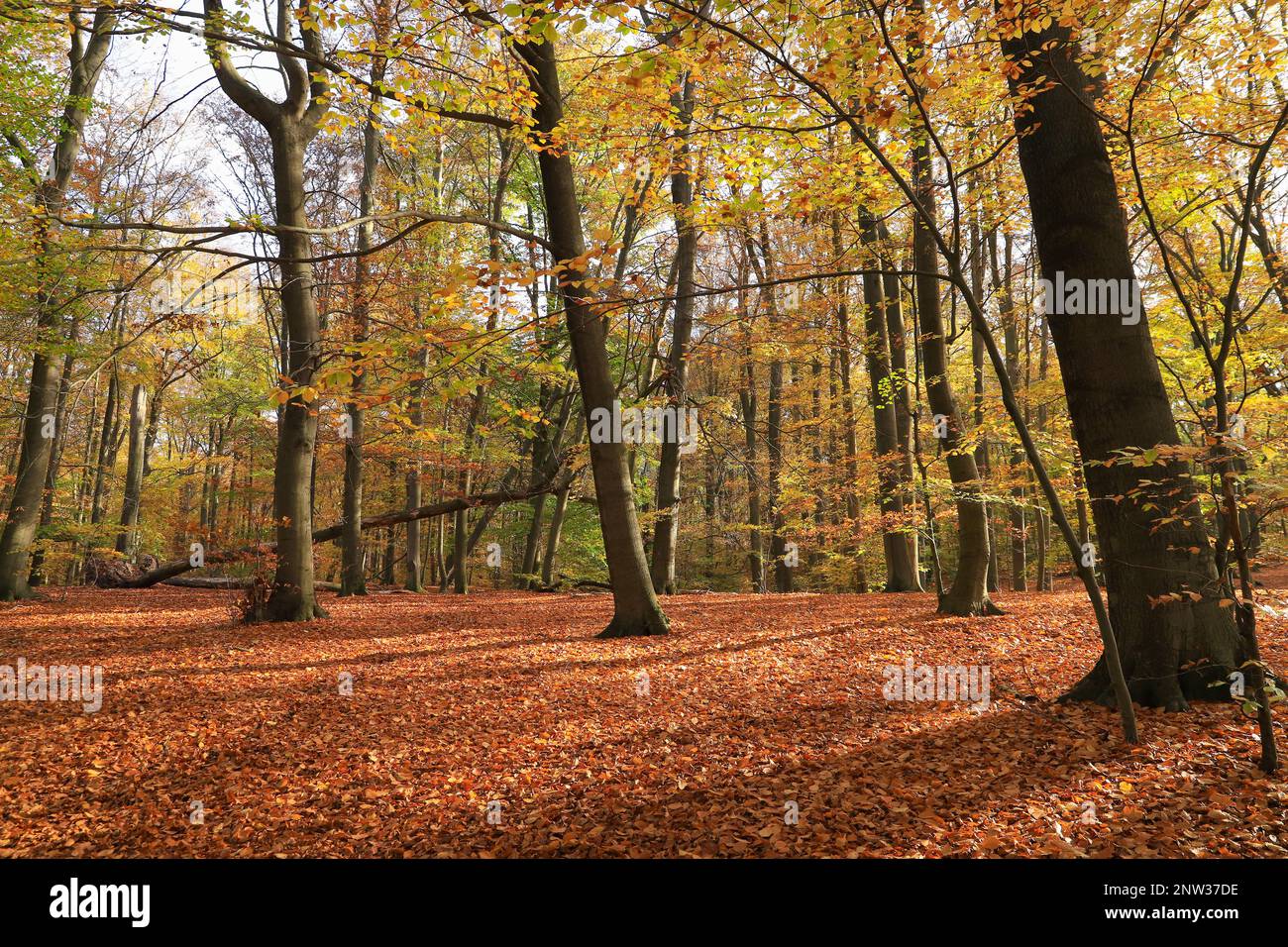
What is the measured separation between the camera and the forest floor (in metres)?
3.25

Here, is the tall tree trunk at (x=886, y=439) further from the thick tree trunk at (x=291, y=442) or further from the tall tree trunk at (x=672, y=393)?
the thick tree trunk at (x=291, y=442)

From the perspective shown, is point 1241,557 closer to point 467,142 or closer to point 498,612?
point 498,612

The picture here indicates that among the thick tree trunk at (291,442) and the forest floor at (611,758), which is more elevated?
the thick tree trunk at (291,442)

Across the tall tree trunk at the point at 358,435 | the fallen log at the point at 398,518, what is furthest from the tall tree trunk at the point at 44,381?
the tall tree trunk at the point at 358,435

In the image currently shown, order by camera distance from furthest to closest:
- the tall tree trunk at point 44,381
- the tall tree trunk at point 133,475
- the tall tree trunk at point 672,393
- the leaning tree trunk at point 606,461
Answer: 1. the tall tree trunk at point 133,475
2. the tall tree trunk at point 672,393
3. the tall tree trunk at point 44,381
4. the leaning tree trunk at point 606,461

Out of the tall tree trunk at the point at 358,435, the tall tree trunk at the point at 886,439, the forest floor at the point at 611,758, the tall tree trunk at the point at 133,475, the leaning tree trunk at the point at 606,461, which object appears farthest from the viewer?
the tall tree trunk at the point at 133,475

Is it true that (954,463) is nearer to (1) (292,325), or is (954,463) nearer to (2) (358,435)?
(1) (292,325)

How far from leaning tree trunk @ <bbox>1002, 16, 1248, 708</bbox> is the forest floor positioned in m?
0.37

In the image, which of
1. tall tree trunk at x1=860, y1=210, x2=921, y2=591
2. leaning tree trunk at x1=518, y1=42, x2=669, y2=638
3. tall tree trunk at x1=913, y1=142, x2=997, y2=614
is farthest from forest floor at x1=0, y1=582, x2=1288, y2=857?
tall tree trunk at x1=860, y1=210, x2=921, y2=591

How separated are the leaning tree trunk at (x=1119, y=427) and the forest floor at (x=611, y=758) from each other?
37 centimetres

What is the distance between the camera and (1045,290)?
4625mm

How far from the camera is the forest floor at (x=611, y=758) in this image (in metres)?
3.25

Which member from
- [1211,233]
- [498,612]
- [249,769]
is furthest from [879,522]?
[249,769]

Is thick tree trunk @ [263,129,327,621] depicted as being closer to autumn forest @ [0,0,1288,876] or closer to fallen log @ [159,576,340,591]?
autumn forest @ [0,0,1288,876]
